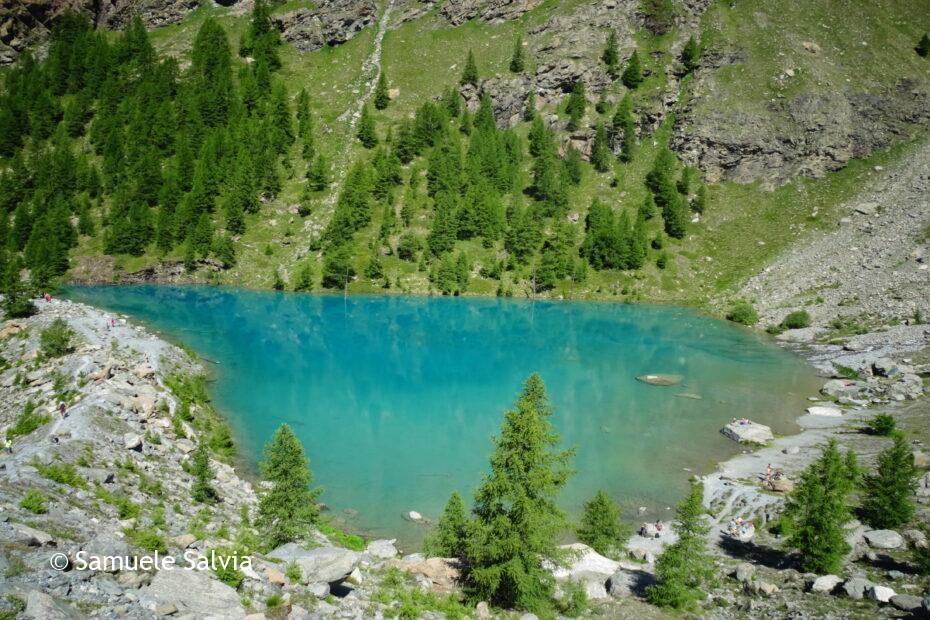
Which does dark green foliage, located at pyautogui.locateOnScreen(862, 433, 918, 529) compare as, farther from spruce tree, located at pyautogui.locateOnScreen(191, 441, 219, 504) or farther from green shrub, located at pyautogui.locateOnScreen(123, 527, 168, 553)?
spruce tree, located at pyautogui.locateOnScreen(191, 441, 219, 504)

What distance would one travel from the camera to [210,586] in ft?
43.5

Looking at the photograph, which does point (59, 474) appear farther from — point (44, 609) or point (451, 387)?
point (451, 387)

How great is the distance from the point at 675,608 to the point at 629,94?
151144 millimetres

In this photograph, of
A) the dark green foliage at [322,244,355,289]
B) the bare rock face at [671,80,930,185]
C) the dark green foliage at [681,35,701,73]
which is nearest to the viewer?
the dark green foliage at [322,244,355,289]

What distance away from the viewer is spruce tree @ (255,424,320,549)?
19.6m

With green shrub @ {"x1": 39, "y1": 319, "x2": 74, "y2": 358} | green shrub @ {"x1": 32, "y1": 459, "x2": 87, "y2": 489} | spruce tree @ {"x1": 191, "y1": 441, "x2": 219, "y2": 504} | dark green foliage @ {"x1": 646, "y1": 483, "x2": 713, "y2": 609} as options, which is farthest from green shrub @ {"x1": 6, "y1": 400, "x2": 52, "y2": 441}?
dark green foliage @ {"x1": 646, "y1": 483, "x2": 713, "y2": 609}

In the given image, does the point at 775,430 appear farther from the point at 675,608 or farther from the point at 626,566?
the point at 675,608

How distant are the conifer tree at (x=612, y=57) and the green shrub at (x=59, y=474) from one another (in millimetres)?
160258

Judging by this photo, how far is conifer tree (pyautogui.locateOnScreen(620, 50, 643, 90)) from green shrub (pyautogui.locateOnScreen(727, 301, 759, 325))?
83523 mm

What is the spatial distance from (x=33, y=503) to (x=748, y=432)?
4166 cm

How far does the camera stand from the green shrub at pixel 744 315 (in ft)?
289

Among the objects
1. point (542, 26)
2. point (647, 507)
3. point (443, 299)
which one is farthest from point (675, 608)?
point (542, 26)

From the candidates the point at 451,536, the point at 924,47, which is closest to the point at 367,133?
the point at 451,536

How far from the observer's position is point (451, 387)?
5144 centimetres
